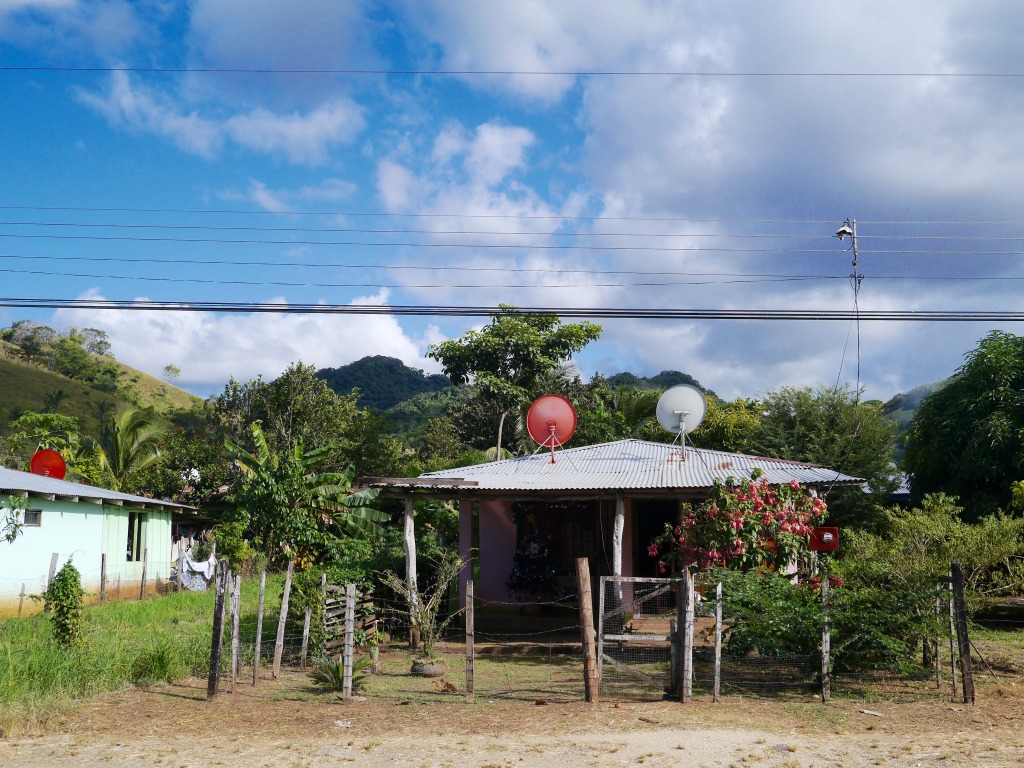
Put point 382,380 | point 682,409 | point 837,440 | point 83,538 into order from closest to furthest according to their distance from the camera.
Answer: point 682,409, point 83,538, point 837,440, point 382,380

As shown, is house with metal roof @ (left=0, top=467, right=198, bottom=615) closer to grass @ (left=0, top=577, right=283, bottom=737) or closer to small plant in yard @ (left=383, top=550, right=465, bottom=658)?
grass @ (left=0, top=577, right=283, bottom=737)

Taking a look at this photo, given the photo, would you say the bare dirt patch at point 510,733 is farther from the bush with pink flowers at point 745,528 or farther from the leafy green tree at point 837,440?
the leafy green tree at point 837,440

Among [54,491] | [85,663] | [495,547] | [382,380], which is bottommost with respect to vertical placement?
[85,663]

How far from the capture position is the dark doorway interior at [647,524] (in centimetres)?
1825

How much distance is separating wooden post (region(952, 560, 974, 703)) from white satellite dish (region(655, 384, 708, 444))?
7335 mm

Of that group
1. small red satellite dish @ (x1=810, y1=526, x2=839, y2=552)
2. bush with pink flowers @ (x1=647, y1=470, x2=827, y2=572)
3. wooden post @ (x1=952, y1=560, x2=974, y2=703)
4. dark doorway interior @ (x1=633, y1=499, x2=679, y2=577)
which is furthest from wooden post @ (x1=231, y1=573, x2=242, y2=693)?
dark doorway interior @ (x1=633, y1=499, x2=679, y2=577)

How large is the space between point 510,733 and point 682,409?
9648mm

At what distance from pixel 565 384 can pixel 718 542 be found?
26.2 meters

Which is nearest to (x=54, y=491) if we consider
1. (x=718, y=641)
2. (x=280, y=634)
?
(x=280, y=634)

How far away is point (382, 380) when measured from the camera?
107 m

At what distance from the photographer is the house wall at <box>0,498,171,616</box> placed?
19266mm

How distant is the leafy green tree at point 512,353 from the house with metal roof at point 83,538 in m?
14.6

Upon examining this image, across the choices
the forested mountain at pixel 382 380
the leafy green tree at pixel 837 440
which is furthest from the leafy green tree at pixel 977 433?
the forested mountain at pixel 382 380

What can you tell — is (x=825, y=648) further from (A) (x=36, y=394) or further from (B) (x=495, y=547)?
(A) (x=36, y=394)
